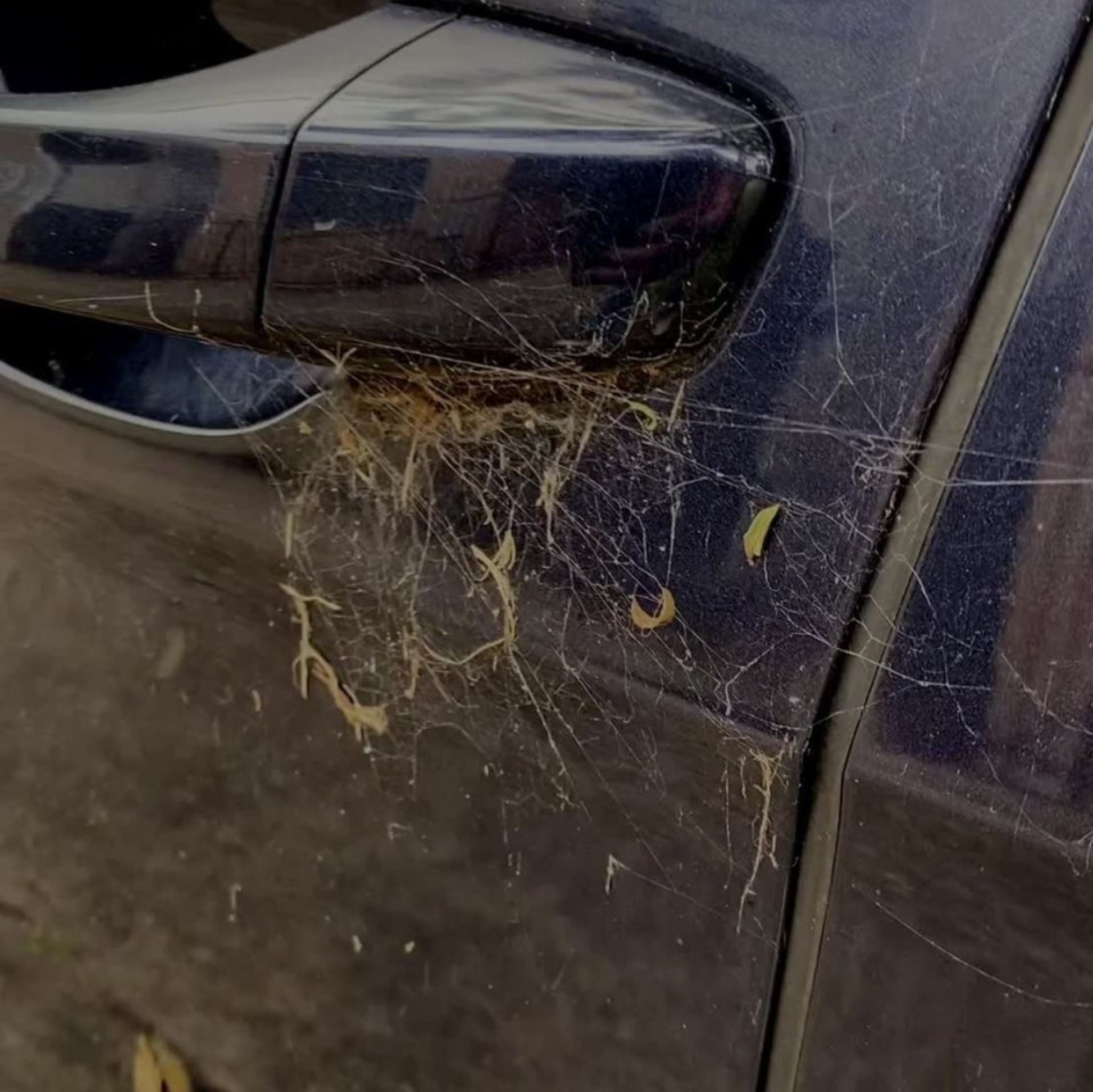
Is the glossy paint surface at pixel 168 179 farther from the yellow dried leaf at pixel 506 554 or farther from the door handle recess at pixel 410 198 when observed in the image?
the yellow dried leaf at pixel 506 554

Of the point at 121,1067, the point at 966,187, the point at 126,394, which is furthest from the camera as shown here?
the point at 121,1067

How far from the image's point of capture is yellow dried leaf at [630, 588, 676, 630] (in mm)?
977

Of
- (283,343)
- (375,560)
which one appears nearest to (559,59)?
(283,343)

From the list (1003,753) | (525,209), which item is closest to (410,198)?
(525,209)

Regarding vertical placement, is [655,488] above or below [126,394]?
above

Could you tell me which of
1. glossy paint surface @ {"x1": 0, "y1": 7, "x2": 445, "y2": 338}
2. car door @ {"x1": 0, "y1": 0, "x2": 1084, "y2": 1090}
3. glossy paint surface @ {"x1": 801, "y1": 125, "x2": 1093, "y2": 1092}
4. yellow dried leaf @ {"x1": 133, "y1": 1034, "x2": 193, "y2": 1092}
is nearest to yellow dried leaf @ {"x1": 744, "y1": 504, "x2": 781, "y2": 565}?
car door @ {"x1": 0, "y1": 0, "x2": 1084, "y2": 1090}

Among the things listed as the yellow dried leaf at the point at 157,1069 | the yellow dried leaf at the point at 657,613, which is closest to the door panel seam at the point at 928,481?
the yellow dried leaf at the point at 657,613

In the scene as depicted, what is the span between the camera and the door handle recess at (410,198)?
882 mm

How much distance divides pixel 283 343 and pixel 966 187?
0.50 metres

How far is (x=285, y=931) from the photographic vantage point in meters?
1.37

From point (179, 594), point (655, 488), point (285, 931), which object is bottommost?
point (285, 931)

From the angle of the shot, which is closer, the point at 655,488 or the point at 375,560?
the point at 655,488

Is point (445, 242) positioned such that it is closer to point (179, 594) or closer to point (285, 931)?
point (179, 594)

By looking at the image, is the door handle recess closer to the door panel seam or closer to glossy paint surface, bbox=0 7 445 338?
glossy paint surface, bbox=0 7 445 338
